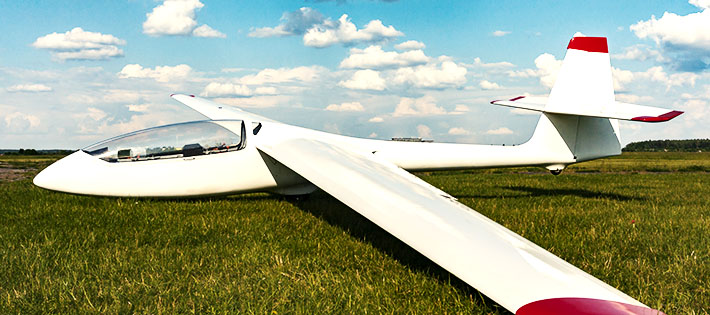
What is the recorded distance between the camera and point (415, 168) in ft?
32.1

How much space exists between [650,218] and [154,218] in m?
8.47

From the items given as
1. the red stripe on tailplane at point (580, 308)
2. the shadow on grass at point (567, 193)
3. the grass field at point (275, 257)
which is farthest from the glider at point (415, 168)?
the shadow on grass at point (567, 193)

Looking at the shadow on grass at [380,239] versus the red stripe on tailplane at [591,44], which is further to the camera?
the red stripe on tailplane at [591,44]

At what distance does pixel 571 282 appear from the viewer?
10.5 feet

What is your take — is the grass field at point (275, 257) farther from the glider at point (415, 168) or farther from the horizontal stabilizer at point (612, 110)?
the horizontal stabilizer at point (612, 110)

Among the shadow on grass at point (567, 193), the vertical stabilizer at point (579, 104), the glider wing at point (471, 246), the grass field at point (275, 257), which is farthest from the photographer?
the shadow on grass at point (567, 193)

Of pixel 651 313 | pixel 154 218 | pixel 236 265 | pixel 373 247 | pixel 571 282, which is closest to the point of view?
pixel 651 313

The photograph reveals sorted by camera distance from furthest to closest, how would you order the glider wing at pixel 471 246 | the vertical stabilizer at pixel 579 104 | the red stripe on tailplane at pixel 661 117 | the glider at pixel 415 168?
the vertical stabilizer at pixel 579 104
the red stripe on tailplane at pixel 661 117
the glider at pixel 415 168
the glider wing at pixel 471 246

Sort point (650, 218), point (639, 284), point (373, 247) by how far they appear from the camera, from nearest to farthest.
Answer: point (639, 284)
point (373, 247)
point (650, 218)

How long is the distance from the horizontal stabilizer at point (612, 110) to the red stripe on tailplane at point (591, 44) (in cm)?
126

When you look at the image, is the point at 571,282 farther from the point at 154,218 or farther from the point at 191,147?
the point at 191,147

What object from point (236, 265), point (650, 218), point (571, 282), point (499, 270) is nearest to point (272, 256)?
point (236, 265)

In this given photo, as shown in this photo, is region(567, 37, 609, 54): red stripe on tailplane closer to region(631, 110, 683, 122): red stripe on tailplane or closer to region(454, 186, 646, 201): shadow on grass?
region(631, 110, 683, 122): red stripe on tailplane

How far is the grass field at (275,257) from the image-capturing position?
3.93 m
